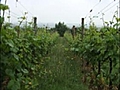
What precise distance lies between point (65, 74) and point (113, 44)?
3.40 m

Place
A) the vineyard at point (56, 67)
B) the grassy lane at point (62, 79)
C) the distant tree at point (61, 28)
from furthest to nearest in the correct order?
the distant tree at point (61, 28), the grassy lane at point (62, 79), the vineyard at point (56, 67)

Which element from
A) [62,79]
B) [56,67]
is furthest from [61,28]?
[62,79]

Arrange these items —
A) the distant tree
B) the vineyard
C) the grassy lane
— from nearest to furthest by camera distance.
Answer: the vineyard, the grassy lane, the distant tree

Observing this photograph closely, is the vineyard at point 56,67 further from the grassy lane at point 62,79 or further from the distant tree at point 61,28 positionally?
Answer: the distant tree at point 61,28

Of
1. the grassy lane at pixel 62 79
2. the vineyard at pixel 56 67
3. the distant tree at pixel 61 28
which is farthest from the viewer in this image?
the distant tree at pixel 61 28

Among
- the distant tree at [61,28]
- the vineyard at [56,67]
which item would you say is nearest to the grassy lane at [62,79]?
the vineyard at [56,67]

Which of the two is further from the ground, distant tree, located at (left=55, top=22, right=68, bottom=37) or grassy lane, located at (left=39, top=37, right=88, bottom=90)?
distant tree, located at (left=55, top=22, right=68, bottom=37)

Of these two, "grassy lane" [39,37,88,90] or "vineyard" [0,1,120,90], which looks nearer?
"vineyard" [0,1,120,90]

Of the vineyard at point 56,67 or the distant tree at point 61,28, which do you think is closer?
the vineyard at point 56,67

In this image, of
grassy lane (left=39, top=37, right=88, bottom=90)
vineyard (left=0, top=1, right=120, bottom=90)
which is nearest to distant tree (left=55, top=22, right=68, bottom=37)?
vineyard (left=0, top=1, right=120, bottom=90)

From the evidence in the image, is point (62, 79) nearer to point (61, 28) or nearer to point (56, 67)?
point (56, 67)

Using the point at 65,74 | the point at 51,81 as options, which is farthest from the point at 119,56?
the point at 65,74

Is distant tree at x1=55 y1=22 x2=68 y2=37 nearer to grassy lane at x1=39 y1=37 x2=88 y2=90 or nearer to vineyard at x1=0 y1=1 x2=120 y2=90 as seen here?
vineyard at x1=0 y1=1 x2=120 y2=90

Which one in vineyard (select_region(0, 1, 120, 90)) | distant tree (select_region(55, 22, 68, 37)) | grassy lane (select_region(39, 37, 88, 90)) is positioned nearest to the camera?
vineyard (select_region(0, 1, 120, 90))
